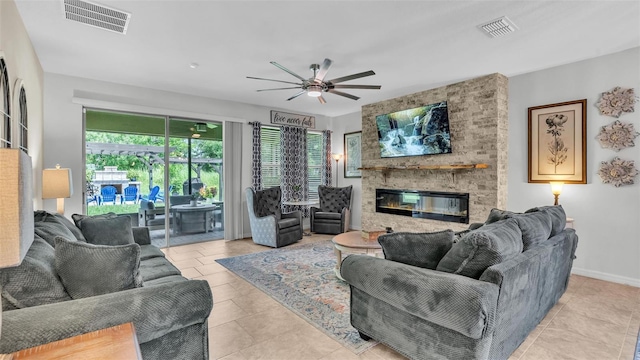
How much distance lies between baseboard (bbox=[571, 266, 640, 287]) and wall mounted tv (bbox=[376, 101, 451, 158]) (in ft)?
7.56

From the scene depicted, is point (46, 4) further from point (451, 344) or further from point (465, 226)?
point (465, 226)

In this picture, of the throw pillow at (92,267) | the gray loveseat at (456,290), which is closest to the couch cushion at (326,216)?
the gray loveseat at (456,290)

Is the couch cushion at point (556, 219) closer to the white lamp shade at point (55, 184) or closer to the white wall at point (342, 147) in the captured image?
the white wall at point (342, 147)

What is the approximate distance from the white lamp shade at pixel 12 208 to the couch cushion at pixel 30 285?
3.05ft

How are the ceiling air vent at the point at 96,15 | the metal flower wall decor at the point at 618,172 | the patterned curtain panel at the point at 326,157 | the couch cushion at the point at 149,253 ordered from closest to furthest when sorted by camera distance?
the ceiling air vent at the point at 96,15
the couch cushion at the point at 149,253
the metal flower wall decor at the point at 618,172
the patterned curtain panel at the point at 326,157

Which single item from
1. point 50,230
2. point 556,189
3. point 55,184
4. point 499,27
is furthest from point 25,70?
point 556,189

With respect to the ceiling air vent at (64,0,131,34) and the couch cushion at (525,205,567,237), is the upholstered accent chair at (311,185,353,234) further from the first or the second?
the ceiling air vent at (64,0,131,34)

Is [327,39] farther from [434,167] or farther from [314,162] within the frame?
[314,162]

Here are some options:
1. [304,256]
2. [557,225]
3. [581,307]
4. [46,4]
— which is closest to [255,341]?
[304,256]

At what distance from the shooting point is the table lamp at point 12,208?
733 mm

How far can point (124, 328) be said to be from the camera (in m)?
1.26

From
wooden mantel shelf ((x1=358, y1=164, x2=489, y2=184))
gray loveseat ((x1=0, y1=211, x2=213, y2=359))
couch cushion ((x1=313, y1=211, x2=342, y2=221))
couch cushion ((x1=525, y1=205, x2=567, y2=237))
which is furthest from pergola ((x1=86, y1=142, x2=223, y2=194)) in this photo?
couch cushion ((x1=525, y1=205, x2=567, y2=237))

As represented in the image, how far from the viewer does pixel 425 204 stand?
5.30m

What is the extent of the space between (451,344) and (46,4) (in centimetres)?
404
